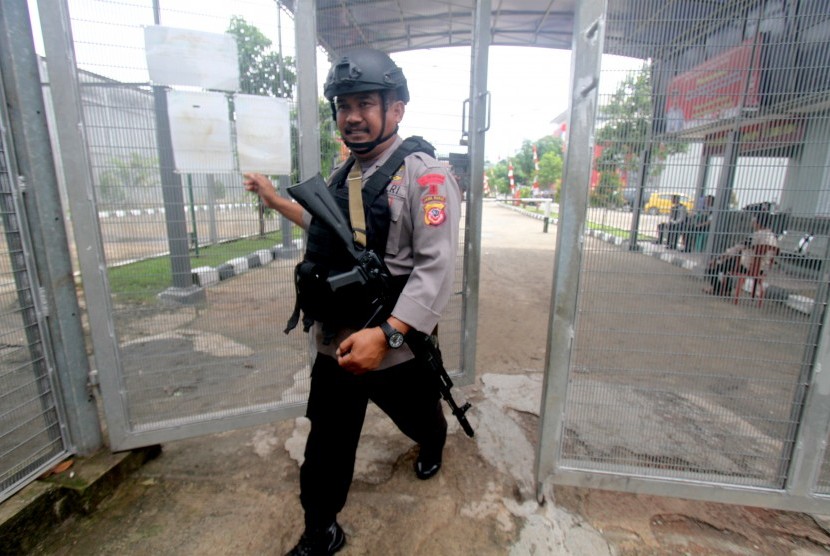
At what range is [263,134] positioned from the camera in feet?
6.61

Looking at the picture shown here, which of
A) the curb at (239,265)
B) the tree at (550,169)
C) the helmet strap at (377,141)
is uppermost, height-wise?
the tree at (550,169)

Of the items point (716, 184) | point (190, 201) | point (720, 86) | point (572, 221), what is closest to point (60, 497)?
point (190, 201)

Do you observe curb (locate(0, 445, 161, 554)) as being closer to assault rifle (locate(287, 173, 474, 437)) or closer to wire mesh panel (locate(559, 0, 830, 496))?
assault rifle (locate(287, 173, 474, 437))

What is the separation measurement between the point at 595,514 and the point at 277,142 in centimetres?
228

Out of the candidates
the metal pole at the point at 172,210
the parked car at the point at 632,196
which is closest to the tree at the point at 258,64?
the metal pole at the point at 172,210

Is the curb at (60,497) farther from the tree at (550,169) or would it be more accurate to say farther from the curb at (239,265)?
the tree at (550,169)

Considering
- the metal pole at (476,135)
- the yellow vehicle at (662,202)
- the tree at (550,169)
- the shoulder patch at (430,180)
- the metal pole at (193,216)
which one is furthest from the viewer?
the tree at (550,169)

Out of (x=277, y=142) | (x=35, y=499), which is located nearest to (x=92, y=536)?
(x=35, y=499)

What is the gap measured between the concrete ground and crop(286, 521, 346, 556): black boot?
3.4 inches

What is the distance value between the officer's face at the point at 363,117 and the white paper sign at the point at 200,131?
0.70 meters

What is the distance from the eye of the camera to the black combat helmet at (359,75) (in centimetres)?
146

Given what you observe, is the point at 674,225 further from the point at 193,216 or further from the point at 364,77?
the point at 193,216

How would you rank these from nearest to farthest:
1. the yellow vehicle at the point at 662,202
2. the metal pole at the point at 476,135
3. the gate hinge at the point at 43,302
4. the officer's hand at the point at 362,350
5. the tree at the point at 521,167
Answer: the officer's hand at the point at 362,350
the yellow vehicle at the point at 662,202
the gate hinge at the point at 43,302
the metal pole at the point at 476,135
the tree at the point at 521,167

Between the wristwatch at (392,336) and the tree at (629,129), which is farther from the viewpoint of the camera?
the tree at (629,129)
